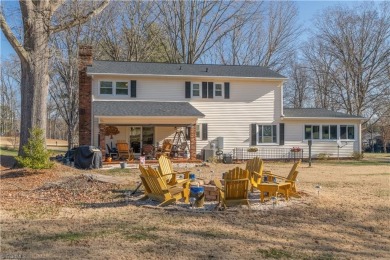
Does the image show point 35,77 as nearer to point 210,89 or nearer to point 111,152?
point 111,152

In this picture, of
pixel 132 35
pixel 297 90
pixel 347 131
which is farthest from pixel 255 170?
pixel 297 90

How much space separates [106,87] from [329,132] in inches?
595

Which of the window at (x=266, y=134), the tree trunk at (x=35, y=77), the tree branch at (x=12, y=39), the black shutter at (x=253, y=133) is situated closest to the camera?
the tree branch at (x=12, y=39)

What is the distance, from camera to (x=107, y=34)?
3447cm

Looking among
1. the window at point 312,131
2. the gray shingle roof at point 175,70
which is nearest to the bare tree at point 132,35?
the gray shingle roof at point 175,70

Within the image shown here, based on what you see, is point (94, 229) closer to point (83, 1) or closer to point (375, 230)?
point (375, 230)

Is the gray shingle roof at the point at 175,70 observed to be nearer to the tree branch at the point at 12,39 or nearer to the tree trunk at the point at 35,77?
the tree trunk at the point at 35,77

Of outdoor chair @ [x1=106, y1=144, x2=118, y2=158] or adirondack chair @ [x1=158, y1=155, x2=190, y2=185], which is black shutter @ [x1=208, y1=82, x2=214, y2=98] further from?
adirondack chair @ [x1=158, y1=155, x2=190, y2=185]

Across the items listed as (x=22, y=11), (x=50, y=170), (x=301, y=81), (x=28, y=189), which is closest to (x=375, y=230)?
(x=28, y=189)

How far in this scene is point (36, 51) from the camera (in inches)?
581

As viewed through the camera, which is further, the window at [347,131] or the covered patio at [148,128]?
the window at [347,131]

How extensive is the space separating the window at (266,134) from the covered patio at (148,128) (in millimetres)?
4993

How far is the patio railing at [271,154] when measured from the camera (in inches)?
946

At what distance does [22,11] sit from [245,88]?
558 inches
